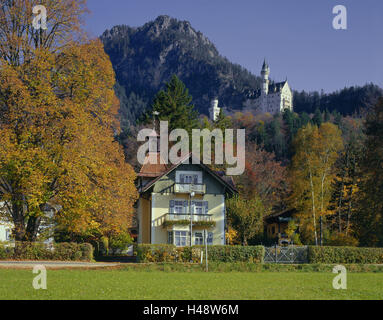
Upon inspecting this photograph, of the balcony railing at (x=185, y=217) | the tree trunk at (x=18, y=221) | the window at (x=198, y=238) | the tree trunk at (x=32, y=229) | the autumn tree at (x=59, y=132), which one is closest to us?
the autumn tree at (x=59, y=132)

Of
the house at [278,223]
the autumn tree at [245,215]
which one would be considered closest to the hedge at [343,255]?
the autumn tree at [245,215]

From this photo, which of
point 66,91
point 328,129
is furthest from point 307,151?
point 66,91

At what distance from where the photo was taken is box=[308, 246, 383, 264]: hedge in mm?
36125

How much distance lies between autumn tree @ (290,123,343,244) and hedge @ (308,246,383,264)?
13.2m

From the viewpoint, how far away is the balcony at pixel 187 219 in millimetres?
44562

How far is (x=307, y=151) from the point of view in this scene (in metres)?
50.8

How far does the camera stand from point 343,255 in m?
36.3

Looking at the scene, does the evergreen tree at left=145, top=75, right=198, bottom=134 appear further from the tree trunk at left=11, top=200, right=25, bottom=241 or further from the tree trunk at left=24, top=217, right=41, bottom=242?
the tree trunk at left=11, top=200, right=25, bottom=241

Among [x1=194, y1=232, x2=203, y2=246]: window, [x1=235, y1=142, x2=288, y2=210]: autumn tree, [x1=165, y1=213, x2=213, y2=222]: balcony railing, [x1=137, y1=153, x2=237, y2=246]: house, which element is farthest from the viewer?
[x1=235, y1=142, x2=288, y2=210]: autumn tree

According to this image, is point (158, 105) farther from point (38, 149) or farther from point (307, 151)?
point (38, 149)

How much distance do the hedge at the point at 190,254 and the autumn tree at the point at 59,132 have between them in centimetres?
250

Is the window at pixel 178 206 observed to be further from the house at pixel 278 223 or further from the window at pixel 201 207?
the house at pixel 278 223

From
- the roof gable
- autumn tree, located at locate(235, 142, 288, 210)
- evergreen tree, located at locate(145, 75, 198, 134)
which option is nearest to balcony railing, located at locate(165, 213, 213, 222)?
the roof gable

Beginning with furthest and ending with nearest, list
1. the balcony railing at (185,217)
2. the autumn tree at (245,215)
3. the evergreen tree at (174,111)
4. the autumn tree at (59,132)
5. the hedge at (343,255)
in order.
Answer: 1. the evergreen tree at (174,111)
2. the autumn tree at (245,215)
3. the balcony railing at (185,217)
4. the hedge at (343,255)
5. the autumn tree at (59,132)
